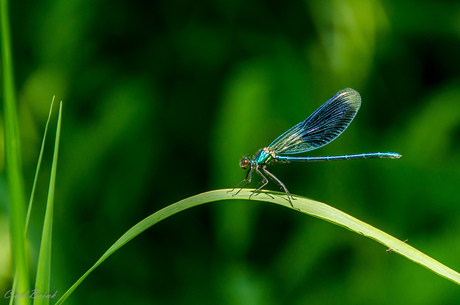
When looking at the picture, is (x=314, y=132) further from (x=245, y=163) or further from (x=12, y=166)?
(x=12, y=166)

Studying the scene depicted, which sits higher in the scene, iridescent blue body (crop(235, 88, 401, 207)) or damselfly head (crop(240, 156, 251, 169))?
iridescent blue body (crop(235, 88, 401, 207))

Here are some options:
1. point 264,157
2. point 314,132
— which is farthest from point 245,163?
point 314,132

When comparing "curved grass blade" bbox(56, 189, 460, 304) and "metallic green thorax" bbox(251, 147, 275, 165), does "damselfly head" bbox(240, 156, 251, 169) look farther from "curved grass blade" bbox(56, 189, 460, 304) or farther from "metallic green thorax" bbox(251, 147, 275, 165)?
Answer: "curved grass blade" bbox(56, 189, 460, 304)

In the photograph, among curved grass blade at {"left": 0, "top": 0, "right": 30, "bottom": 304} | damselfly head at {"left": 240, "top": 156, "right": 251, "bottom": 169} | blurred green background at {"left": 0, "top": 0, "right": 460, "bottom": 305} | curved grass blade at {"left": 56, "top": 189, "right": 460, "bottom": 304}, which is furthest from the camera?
blurred green background at {"left": 0, "top": 0, "right": 460, "bottom": 305}

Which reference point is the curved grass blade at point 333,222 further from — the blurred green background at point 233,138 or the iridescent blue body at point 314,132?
the blurred green background at point 233,138

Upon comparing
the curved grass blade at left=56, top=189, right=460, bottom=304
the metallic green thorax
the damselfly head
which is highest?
the metallic green thorax

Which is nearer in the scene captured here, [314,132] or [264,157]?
[264,157]

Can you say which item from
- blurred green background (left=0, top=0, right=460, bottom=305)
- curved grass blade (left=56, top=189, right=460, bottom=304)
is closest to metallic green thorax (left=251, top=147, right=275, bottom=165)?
blurred green background (left=0, top=0, right=460, bottom=305)

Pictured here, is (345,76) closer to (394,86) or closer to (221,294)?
(394,86)
